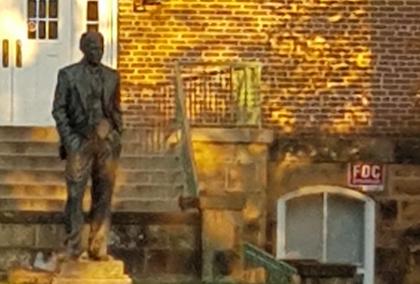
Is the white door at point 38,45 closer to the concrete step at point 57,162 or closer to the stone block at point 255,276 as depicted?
the concrete step at point 57,162

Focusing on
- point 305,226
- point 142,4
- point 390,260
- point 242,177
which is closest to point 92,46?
point 242,177

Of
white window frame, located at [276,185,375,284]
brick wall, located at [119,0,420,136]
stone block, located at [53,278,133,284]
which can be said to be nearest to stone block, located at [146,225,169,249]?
stone block, located at [53,278,133,284]

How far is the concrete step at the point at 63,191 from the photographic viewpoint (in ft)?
57.4

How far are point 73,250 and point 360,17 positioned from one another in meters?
7.37

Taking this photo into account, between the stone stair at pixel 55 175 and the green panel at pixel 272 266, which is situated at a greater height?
the stone stair at pixel 55 175

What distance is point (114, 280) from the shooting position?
1358cm

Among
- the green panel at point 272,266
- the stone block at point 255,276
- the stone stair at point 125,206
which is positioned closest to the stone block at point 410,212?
the stone stair at point 125,206

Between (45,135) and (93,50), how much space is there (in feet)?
16.0

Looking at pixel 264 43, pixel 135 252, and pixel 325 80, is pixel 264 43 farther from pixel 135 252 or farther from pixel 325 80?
pixel 135 252

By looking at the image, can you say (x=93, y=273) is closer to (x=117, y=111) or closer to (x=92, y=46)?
(x=117, y=111)

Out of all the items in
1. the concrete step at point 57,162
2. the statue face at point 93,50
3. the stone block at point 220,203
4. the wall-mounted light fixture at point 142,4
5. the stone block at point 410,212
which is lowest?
the stone block at point 410,212

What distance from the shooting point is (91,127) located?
46.1ft

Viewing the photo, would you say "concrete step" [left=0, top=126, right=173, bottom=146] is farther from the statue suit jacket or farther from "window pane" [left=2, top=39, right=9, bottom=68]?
the statue suit jacket

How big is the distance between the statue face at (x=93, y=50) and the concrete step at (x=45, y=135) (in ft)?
15.3
